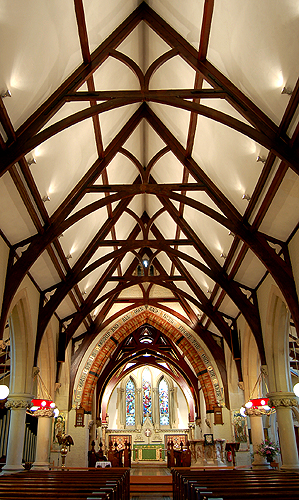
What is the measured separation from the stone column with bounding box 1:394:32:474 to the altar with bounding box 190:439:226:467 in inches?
297

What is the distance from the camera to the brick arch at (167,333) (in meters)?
16.3

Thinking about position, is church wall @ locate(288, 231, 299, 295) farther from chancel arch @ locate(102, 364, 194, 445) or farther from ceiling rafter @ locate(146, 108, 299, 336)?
chancel arch @ locate(102, 364, 194, 445)

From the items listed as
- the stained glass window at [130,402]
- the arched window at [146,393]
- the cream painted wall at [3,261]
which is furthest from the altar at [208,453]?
the stained glass window at [130,402]

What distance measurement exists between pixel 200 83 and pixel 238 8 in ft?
6.23

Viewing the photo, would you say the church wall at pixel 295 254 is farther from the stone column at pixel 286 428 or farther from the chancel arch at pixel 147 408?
the chancel arch at pixel 147 408

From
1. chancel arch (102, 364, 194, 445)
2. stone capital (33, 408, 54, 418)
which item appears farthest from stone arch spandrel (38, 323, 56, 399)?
chancel arch (102, 364, 194, 445)

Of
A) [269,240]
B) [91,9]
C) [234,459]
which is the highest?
[91,9]

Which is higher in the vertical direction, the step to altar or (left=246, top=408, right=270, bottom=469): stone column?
(left=246, top=408, right=270, bottom=469): stone column

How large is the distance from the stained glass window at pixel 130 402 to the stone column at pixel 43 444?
15.9 meters

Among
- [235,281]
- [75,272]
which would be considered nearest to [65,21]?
[75,272]

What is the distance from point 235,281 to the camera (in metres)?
12.3

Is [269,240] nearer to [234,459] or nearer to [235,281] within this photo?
[235,281]

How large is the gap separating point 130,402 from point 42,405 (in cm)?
1789

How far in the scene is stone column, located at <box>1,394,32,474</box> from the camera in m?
10.3
